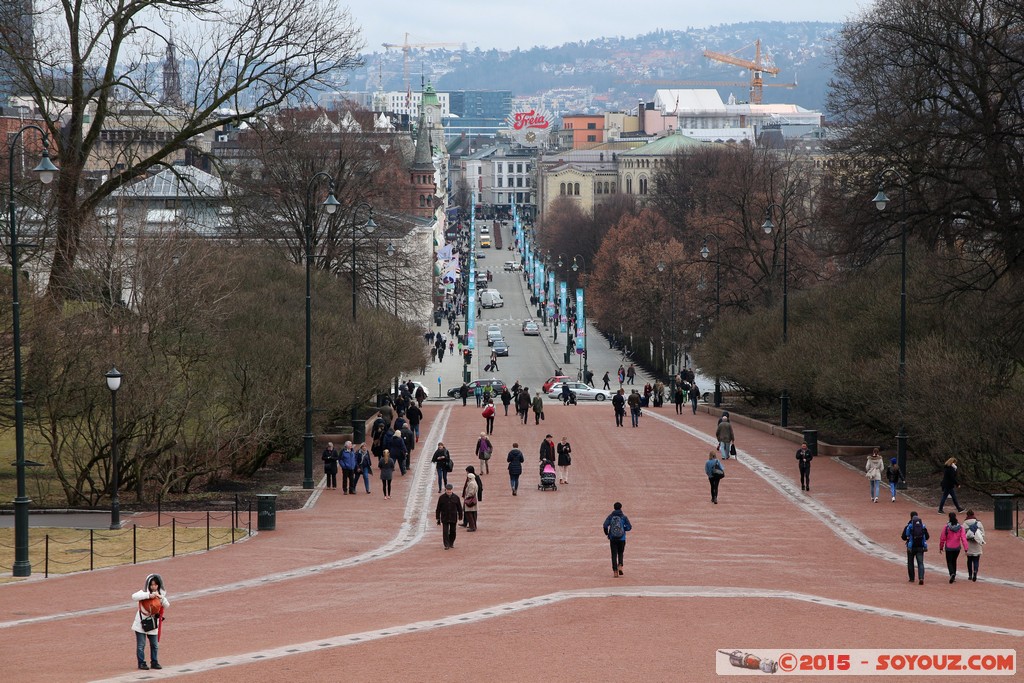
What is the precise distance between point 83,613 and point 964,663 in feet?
39.3

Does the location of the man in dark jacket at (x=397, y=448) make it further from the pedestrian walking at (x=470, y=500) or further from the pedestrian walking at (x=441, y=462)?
the pedestrian walking at (x=470, y=500)

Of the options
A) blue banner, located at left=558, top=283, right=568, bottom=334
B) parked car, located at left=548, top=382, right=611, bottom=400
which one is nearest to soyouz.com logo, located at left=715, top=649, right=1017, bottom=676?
parked car, located at left=548, top=382, right=611, bottom=400

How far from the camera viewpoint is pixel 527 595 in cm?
2338

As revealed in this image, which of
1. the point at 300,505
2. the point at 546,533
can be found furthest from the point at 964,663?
the point at 300,505

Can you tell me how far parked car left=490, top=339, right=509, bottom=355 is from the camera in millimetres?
115250

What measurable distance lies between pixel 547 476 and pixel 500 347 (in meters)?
81.6

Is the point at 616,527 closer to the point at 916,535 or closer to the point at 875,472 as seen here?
the point at 916,535

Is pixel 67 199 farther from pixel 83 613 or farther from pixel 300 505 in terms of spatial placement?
pixel 83 613

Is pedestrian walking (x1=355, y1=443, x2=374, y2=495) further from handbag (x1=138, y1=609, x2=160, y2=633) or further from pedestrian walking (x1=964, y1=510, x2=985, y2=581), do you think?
handbag (x1=138, y1=609, x2=160, y2=633)

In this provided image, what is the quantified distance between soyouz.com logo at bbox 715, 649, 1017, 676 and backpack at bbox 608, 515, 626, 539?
18.8 ft

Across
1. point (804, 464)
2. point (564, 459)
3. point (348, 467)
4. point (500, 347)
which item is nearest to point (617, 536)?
point (804, 464)

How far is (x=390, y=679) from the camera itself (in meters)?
17.8

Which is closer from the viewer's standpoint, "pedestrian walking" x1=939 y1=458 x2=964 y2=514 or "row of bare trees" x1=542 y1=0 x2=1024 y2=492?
"pedestrian walking" x1=939 y1=458 x2=964 y2=514

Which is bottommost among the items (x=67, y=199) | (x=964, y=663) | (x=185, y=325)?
(x=964, y=663)
